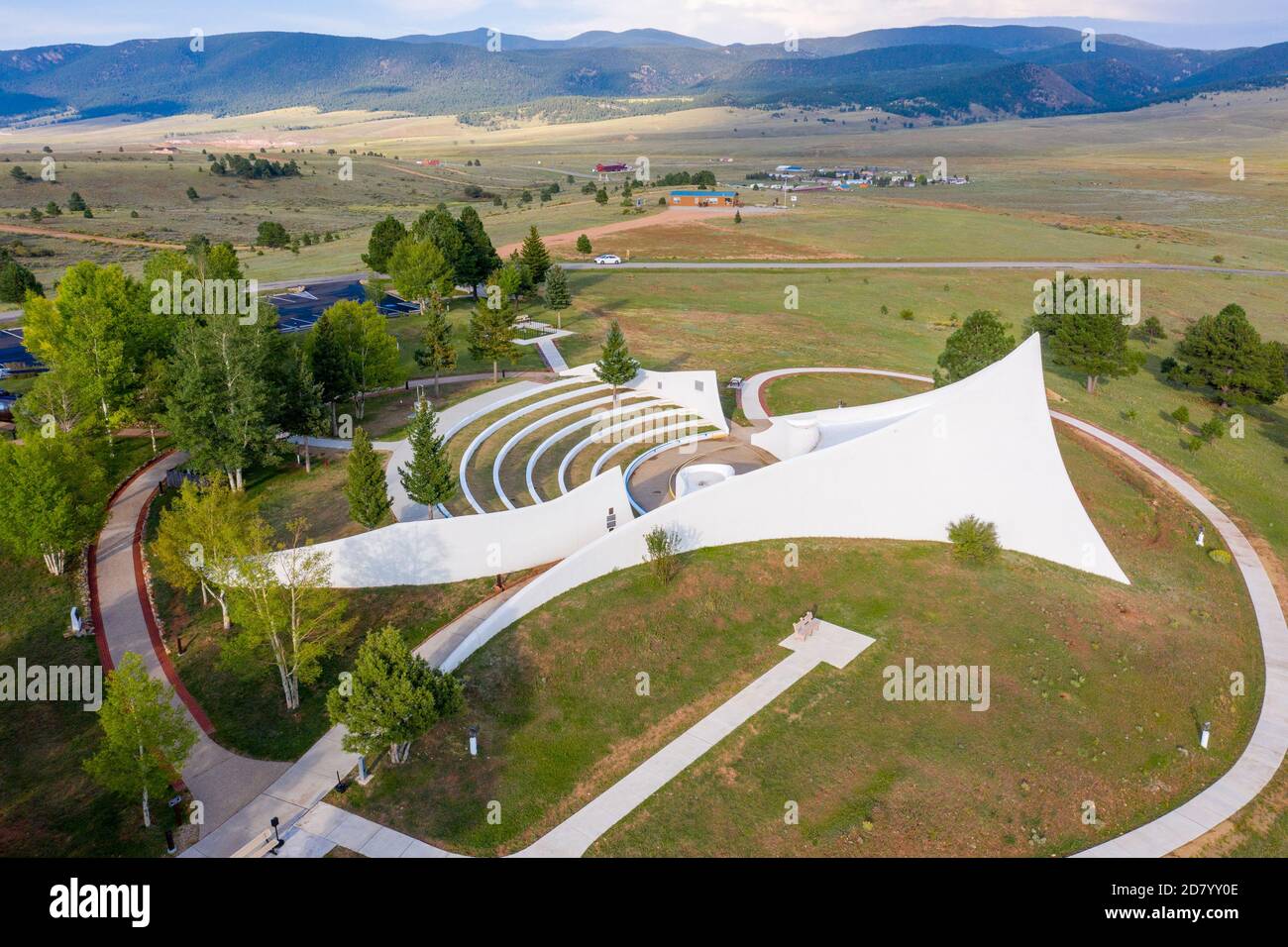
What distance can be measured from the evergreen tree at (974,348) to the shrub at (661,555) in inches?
938

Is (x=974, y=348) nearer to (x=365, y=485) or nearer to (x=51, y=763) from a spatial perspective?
(x=365, y=485)

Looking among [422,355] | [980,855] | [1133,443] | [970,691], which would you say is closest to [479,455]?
[422,355]

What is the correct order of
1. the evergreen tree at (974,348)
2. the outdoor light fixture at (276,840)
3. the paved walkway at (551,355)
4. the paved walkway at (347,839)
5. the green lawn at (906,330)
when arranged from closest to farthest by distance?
the outdoor light fixture at (276,840), the paved walkway at (347,839), the evergreen tree at (974,348), the green lawn at (906,330), the paved walkway at (551,355)

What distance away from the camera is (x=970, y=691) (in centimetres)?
2619

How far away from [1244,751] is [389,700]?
1008 inches

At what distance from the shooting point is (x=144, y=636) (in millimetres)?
25578

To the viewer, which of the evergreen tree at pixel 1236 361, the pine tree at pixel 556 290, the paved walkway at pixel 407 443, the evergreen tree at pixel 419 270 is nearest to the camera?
the paved walkway at pixel 407 443

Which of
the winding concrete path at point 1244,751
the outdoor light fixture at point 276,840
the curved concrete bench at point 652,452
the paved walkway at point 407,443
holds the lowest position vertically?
the winding concrete path at point 1244,751

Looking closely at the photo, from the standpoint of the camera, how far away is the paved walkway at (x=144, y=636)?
20.3 m

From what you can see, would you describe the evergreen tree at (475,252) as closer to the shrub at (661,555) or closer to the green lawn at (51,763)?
the shrub at (661,555)

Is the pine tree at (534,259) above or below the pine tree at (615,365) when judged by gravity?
above

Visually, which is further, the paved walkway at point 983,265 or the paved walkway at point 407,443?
the paved walkway at point 983,265

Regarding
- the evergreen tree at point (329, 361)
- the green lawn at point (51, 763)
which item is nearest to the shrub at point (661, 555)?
the green lawn at point (51, 763)

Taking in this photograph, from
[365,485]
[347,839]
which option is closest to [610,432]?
[365,485]
